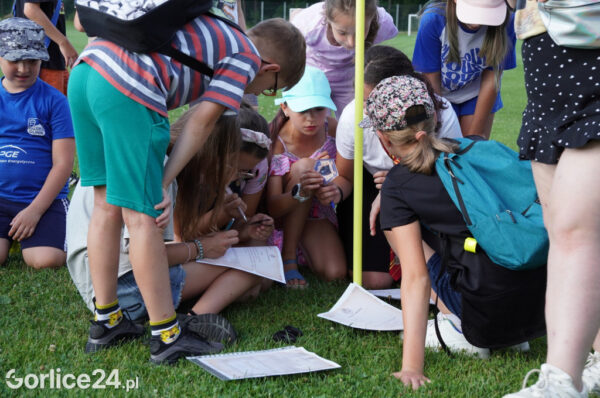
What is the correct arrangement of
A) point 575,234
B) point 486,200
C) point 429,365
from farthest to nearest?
1. point 429,365
2. point 486,200
3. point 575,234

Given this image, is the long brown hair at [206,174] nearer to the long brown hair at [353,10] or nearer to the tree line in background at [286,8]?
the long brown hair at [353,10]

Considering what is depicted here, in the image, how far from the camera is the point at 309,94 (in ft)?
11.8

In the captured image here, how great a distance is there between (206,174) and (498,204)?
117 cm

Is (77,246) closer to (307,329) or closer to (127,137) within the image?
(127,137)

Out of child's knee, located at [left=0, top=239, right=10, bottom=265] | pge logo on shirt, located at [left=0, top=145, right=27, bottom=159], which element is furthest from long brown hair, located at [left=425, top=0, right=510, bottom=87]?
child's knee, located at [left=0, top=239, right=10, bottom=265]

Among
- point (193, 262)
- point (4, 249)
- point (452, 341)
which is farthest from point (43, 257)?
point (452, 341)

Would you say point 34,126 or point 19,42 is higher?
point 19,42

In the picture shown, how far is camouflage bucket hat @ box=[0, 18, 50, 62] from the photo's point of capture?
12.2 ft

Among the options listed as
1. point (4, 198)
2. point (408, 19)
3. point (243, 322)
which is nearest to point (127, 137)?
point (243, 322)

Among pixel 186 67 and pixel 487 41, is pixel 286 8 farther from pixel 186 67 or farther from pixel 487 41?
pixel 186 67

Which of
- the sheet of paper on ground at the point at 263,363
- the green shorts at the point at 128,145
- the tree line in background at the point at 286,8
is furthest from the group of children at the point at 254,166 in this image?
the tree line in background at the point at 286,8

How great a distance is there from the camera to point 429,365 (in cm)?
244

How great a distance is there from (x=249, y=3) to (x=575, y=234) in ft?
152

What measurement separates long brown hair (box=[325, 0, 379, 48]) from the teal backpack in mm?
1479
